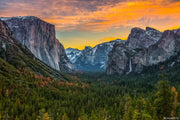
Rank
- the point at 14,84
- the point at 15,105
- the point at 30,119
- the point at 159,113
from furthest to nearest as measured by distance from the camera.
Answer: the point at 14,84, the point at 15,105, the point at 30,119, the point at 159,113

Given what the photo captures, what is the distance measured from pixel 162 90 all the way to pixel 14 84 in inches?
4788

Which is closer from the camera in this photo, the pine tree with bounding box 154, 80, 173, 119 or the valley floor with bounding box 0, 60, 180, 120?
the pine tree with bounding box 154, 80, 173, 119

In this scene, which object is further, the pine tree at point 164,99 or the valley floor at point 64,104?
the valley floor at point 64,104

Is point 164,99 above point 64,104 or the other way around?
above

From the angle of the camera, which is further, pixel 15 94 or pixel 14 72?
pixel 14 72

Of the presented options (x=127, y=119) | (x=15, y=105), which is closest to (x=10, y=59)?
(x=15, y=105)

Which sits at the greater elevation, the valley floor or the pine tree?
the pine tree

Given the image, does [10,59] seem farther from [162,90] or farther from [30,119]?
[162,90]

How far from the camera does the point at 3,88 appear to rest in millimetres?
112062

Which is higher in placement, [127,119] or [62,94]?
[127,119]

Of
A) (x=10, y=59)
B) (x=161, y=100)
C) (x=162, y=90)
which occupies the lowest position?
(x=161, y=100)

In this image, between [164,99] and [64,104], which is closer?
[164,99]

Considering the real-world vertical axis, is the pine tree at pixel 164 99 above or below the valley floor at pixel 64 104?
above

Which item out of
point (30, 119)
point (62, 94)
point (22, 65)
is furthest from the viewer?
point (22, 65)
